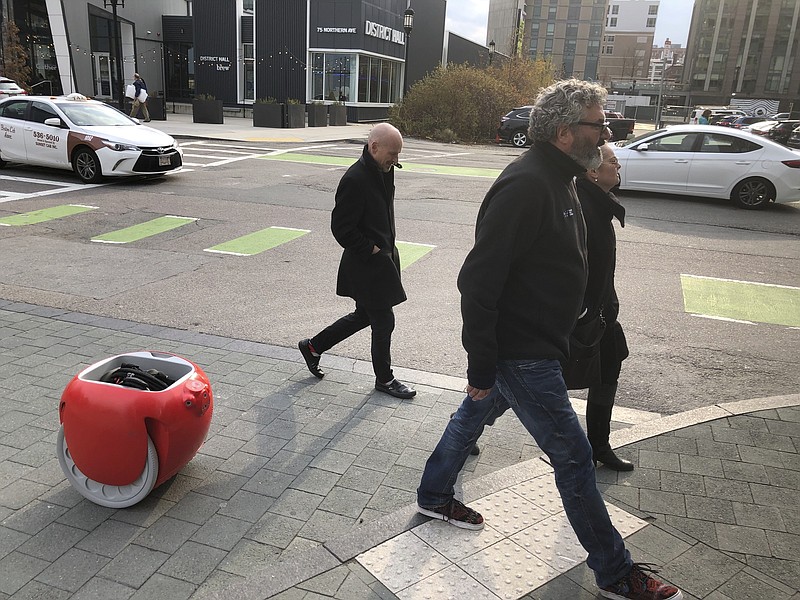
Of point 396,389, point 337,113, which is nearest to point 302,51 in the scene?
point 337,113

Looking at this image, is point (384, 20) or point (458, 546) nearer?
point (458, 546)

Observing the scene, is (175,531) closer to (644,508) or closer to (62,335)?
(644,508)

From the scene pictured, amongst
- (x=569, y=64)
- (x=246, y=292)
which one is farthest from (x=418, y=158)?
(x=569, y=64)

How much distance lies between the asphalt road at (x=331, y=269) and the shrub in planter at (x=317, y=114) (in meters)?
18.6

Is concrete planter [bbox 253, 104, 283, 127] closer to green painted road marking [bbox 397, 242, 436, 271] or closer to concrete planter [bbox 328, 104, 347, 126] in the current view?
concrete planter [bbox 328, 104, 347, 126]

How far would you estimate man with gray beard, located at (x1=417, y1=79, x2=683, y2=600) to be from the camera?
263 centimetres

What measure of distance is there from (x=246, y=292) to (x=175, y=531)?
427 centimetres

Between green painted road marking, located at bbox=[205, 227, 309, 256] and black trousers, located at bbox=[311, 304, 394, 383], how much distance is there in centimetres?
426

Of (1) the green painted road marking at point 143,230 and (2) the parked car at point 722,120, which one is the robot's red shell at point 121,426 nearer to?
(1) the green painted road marking at point 143,230

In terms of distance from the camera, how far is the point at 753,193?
13703 mm

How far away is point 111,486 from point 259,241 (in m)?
6.55

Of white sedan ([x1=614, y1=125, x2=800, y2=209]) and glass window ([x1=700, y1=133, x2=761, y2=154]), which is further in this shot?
glass window ([x1=700, y1=133, x2=761, y2=154])

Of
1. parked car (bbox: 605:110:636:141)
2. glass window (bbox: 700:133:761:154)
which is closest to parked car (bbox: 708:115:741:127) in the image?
parked car (bbox: 605:110:636:141)

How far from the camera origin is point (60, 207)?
37.5ft
